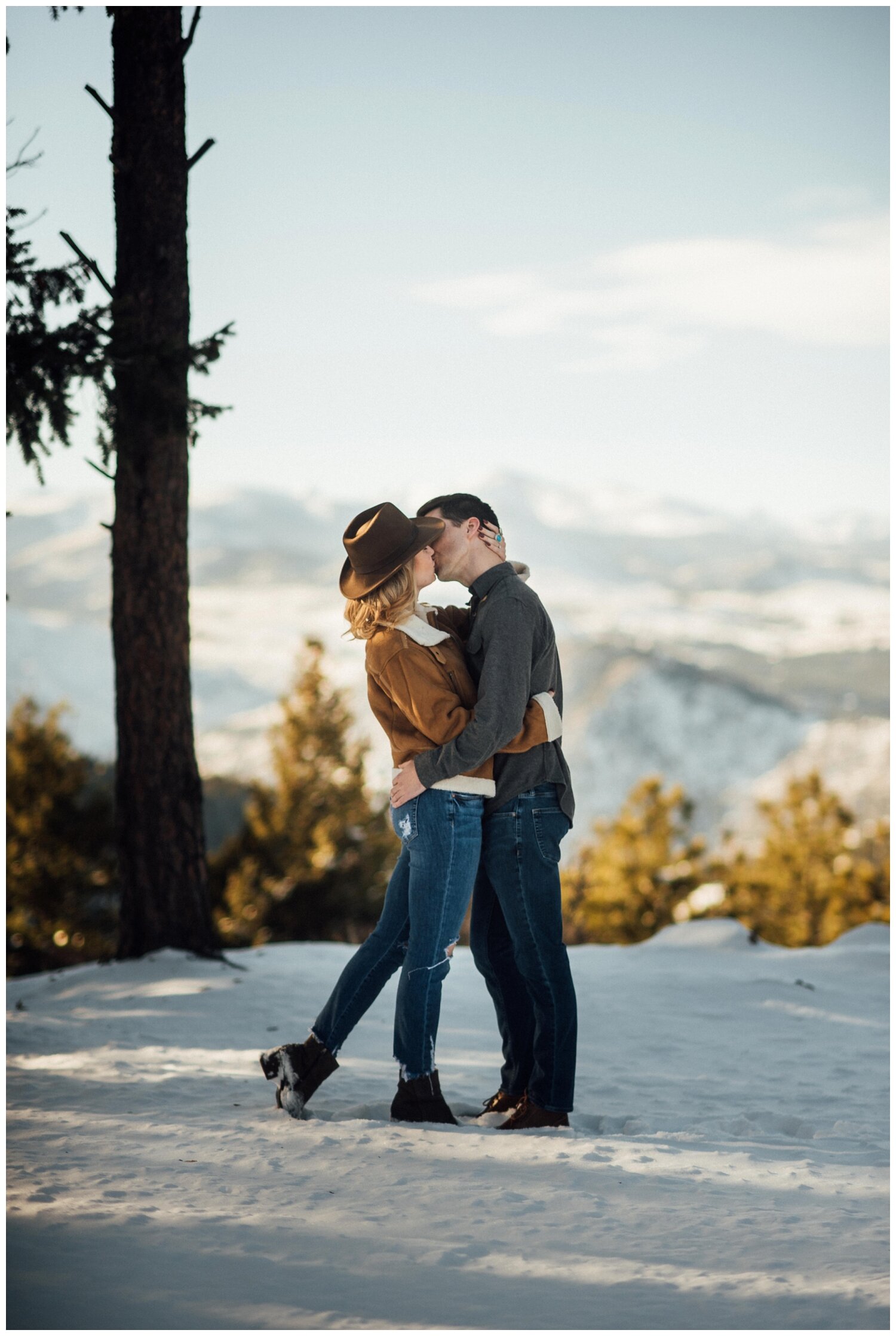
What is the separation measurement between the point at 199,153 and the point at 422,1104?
5214 millimetres

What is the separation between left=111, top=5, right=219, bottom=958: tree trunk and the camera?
6.18 m

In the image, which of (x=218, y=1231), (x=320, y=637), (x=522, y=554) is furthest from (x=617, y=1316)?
(x=522, y=554)

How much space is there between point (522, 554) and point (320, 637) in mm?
180397

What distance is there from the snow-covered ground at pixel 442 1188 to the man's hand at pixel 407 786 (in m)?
0.88

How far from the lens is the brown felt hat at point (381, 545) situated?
3.07m

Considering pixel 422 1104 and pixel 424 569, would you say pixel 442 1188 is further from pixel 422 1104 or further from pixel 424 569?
pixel 424 569

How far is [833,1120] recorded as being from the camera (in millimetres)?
3699

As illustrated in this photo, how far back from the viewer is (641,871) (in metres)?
18.3

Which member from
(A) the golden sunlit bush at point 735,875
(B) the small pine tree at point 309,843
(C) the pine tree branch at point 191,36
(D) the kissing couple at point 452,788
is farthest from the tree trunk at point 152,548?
(A) the golden sunlit bush at point 735,875

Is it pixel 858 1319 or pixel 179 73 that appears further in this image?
pixel 179 73

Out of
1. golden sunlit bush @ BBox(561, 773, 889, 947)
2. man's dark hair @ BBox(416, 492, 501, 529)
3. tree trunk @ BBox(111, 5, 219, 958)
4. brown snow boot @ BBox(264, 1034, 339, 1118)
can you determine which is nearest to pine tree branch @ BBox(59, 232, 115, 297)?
tree trunk @ BBox(111, 5, 219, 958)

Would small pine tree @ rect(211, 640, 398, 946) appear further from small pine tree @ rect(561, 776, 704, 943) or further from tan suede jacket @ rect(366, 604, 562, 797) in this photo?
tan suede jacket @ rect(366, 604, 562, 797)

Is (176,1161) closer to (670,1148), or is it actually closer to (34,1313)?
(34,1313)

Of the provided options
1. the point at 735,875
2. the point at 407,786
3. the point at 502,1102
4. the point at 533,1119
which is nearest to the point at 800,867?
the point at 735,875
